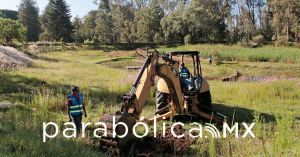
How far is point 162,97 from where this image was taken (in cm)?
1256

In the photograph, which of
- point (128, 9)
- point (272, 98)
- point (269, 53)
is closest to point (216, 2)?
point (128, 9)

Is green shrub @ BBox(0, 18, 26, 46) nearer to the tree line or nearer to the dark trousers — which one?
the tree line

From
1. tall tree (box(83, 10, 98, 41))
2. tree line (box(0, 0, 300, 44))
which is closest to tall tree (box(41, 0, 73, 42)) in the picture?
tree line (box(0, 0, 300, 44))

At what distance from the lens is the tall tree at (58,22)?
239 ft

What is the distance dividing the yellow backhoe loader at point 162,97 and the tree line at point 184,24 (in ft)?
162

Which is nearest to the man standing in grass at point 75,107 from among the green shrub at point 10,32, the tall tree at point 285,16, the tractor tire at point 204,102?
the tractor tire at point 204,102

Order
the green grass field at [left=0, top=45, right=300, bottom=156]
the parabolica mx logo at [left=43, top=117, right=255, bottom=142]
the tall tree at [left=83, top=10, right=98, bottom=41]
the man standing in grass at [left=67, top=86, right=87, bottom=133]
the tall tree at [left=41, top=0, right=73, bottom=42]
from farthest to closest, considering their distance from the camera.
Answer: the tall tree at [left=83, top=10, right=98, bottom=41]
the tall tree at [left=41, top=0, right=73, bottom=42]
the man standing in grass at [left=67, top=86, right=87, bottom=133]
the parabolica mx logo at [left=43, top=117, right=255, bottom=142]
the green grass field at [left=0, top=45, right=300, bottom=156]

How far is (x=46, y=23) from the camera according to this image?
244 feet

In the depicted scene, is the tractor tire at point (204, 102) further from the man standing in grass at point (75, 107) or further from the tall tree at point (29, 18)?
the tall tree at point (29, 18)

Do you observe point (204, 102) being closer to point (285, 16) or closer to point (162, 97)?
point (162, 97)

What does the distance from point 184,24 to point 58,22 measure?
22.5 metres

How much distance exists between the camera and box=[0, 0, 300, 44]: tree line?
6975 centimetres

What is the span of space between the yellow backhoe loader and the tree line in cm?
4946

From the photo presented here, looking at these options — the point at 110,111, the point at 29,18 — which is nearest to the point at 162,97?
the point at 110,111
